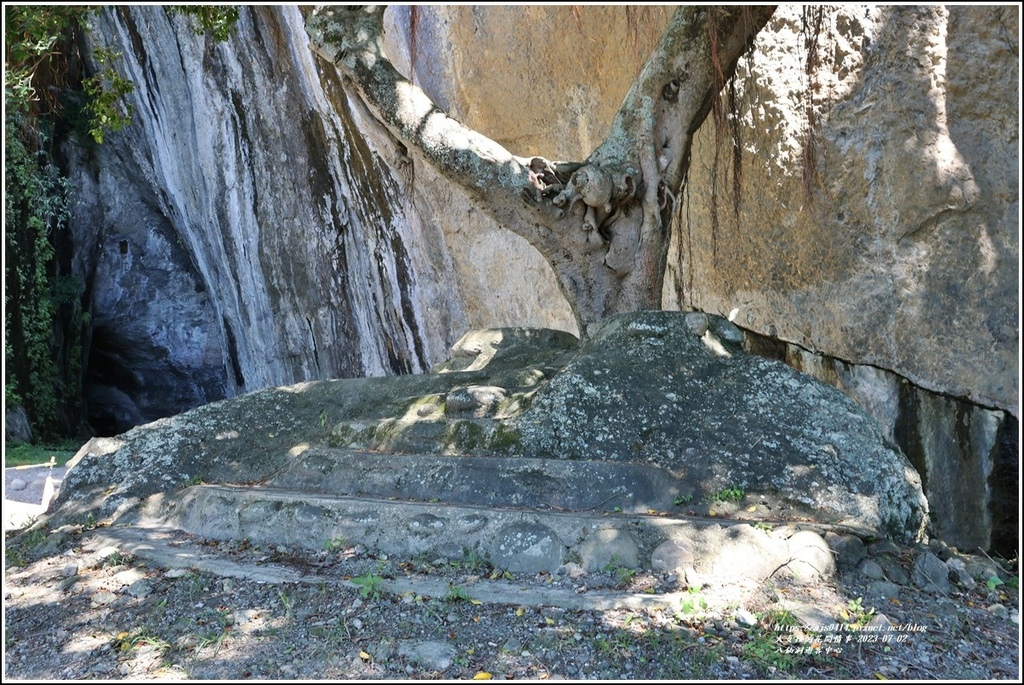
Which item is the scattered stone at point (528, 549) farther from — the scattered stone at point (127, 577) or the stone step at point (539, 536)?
the scattered stone at point (127, 577)

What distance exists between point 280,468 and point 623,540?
2.13 metres

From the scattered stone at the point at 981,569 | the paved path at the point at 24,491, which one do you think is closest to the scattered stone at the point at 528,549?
the scattered stone at the point at 981,569

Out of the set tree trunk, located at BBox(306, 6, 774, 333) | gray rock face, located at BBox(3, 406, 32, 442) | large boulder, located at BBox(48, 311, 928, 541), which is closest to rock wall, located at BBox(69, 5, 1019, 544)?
tree trunk, located at BBox(306, 6, 774, 333)

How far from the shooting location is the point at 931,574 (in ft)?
10.8

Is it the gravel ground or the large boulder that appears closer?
the gravel ground

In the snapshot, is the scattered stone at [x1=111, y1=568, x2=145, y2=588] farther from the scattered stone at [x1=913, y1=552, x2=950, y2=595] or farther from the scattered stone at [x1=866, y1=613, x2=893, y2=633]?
the scattered stone at [x1=913, y1=552, x2=950, y2=595]

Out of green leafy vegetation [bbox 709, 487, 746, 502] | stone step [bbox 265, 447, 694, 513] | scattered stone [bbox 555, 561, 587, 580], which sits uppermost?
stone step [bbox 265, 447, 694, 513]

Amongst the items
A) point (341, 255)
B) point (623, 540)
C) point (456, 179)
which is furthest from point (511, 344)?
point (341, 255)

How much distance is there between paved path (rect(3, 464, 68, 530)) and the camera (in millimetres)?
5273

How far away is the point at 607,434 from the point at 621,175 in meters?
2.02

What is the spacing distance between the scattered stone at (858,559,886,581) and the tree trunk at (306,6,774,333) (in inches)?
100

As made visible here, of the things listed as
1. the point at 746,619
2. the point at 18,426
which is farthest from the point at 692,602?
the point at 18,426

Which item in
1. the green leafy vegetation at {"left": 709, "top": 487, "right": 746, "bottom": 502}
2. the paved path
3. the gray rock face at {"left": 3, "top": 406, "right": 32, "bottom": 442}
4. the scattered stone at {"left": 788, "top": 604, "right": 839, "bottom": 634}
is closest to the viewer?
the scattered stone at {"left": 788, "top": 604, "right": 839, "bottom": 634}

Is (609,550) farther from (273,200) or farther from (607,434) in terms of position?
(273,200)
